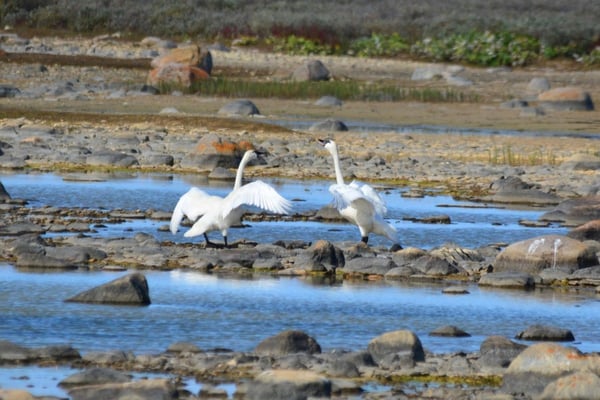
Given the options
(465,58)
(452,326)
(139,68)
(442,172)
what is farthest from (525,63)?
(452,326)

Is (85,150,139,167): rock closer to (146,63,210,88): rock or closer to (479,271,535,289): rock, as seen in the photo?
(479,271,535,289): rock

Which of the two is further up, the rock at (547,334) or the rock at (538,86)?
the rock at (538,86)

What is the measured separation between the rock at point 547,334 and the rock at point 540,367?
5.26ft

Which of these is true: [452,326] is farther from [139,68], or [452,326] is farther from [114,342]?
[139,68]

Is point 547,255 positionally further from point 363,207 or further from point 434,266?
point 363,207

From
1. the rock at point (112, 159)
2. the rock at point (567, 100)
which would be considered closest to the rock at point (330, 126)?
the rock at point (112, 159)

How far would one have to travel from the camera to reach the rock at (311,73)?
41500 mm

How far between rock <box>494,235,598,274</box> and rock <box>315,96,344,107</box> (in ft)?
73.5

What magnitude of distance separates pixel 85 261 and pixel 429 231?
4.49 m

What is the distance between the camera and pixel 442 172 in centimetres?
2256

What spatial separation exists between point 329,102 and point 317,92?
215 cm

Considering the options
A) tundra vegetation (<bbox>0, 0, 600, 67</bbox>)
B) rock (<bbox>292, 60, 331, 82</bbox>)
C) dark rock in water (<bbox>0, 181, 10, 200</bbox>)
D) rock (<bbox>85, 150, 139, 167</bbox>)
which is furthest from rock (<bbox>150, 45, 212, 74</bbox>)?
dark rock in water (<bbox>0, 181, 10, 200</bbox>)

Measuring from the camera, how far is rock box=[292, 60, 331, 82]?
1634 inches

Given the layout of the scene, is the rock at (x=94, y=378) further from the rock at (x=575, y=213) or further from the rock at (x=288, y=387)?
the rock at (x=575, y=213)
